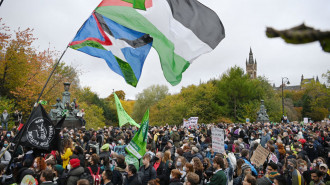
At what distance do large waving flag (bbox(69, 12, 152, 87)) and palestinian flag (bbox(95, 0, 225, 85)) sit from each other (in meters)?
0.31

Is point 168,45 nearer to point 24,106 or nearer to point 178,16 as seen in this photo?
point 178,16

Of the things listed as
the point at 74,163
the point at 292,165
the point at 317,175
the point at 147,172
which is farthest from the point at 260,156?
the point at 74,163

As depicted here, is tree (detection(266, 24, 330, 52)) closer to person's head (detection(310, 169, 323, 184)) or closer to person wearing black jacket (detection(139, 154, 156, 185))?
person's head (detection(310, 169, 323, 184))

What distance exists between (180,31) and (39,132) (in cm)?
435

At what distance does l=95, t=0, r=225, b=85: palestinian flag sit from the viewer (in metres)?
7.22

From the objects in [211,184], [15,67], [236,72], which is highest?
[236,72]

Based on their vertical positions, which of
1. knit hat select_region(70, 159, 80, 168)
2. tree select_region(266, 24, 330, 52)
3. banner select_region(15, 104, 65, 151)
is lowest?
knit hat select_region(70, 159, 80, 168)

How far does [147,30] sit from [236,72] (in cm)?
5256

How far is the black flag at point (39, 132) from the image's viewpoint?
555 cm

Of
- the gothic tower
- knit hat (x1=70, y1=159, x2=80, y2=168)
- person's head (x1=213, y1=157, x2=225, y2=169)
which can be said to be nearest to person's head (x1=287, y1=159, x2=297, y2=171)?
person's head (x1=213, y1=157, x2=225, y2=169)

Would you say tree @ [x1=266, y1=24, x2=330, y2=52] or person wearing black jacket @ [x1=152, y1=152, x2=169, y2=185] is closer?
tree @ [x1=266, y1=24, x2=330, y2=52]

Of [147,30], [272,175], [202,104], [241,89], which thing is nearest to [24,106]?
[147,30]

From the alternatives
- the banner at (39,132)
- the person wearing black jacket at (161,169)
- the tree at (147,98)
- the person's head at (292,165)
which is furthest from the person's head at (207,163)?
the tree at (147,98)

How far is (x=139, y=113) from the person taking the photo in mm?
68125
